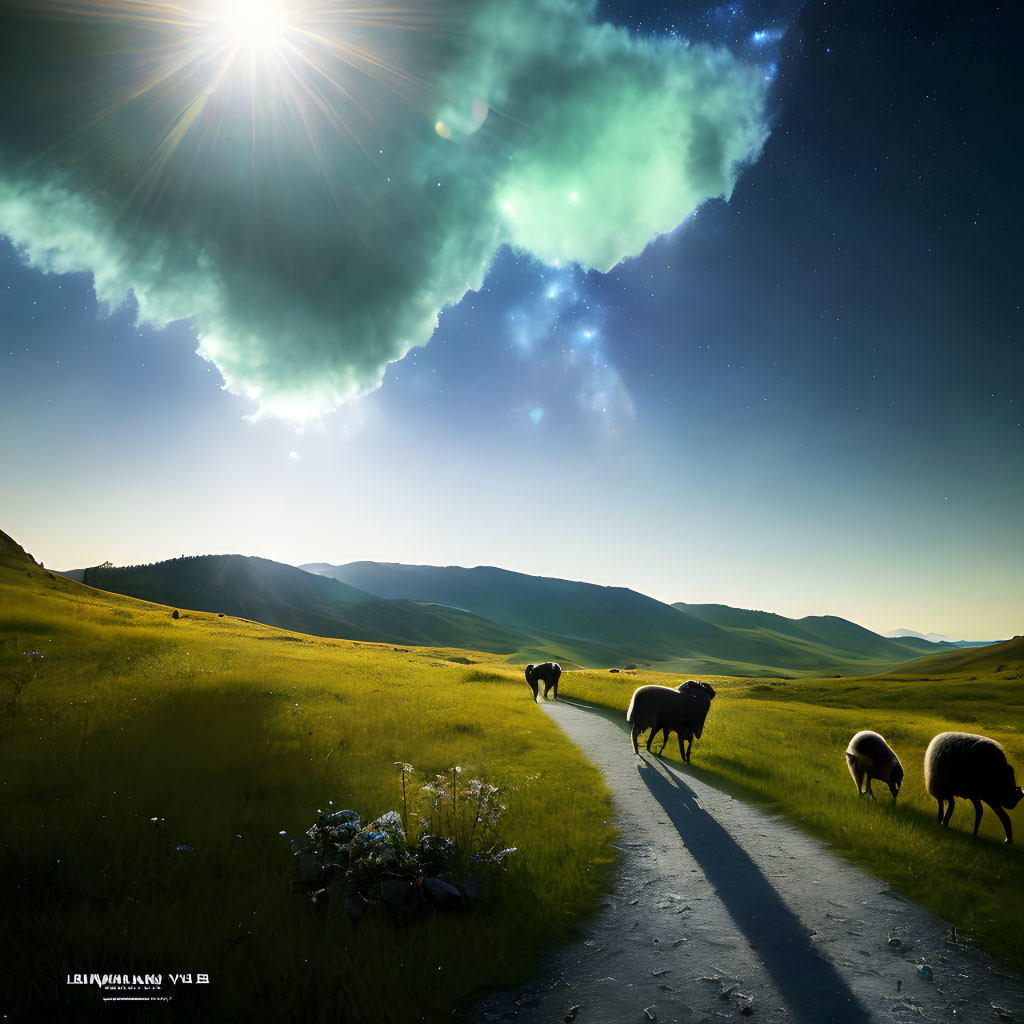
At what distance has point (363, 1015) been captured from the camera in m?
4.51

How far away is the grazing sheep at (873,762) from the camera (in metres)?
11.1

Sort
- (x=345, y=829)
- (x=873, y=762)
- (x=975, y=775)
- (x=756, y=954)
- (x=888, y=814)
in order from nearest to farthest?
(x=756, y=954) < (x=345, y=829) < (x=975, y=775) < (x=888, y=814) < (x=873, y=762)

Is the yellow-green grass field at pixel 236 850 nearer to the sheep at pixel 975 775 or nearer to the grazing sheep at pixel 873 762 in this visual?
the grazing sheep at pixel 873 762

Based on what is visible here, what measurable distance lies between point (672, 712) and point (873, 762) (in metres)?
5.46

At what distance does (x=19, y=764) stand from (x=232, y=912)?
7352 millimetres

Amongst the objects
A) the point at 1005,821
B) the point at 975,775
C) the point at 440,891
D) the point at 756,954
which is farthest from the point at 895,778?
the point at 440,891

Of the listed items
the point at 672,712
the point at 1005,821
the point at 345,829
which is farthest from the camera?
the point at 672,712

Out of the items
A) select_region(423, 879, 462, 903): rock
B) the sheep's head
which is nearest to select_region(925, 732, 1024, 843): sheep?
the sheep's head

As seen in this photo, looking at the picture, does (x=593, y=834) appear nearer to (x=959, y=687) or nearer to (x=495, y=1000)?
(x=495, y=1000)

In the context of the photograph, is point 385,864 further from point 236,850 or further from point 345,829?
point 236,850

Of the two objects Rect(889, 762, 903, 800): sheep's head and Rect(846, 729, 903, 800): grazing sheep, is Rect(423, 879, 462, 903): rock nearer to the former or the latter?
Rect(846, 729, 903, 800): grazing sheep

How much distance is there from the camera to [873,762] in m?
11.4

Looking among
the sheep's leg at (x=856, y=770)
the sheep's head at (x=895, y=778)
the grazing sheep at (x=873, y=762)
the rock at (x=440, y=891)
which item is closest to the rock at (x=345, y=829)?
the rock at (x=440, y=891)

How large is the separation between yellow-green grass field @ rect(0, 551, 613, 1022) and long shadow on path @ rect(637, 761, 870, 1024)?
5.77 ft
